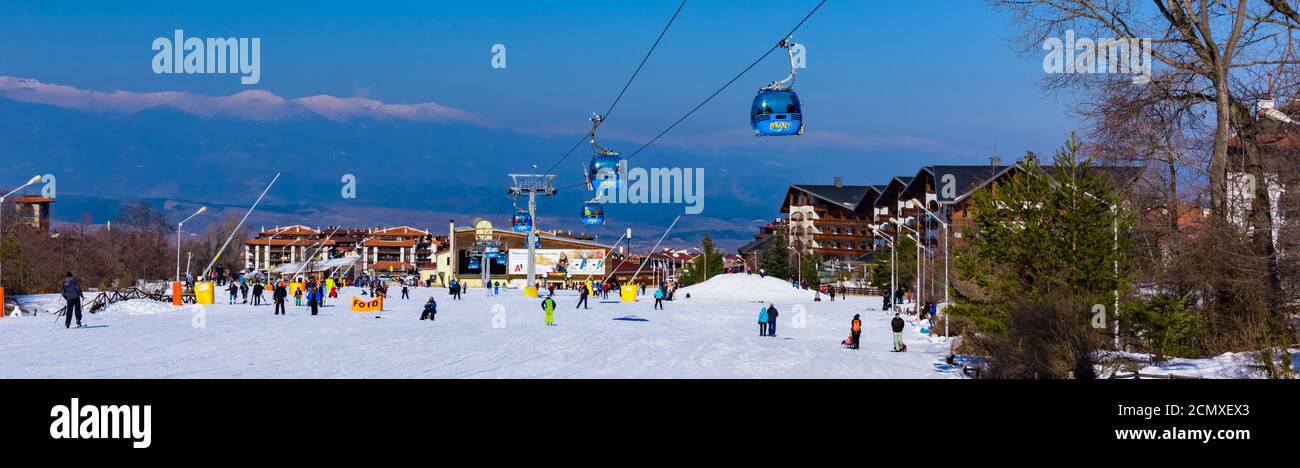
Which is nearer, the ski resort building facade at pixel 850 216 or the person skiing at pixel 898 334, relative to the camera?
the person skiing at pixel 898 334

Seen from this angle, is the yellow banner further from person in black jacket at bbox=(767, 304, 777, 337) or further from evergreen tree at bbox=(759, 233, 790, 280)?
evergreen tree at bbox=(759, 233, 790, 280)

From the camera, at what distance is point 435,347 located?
27859 mm

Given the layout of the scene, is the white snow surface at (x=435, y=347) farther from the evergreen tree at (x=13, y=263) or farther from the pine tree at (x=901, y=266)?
the pine tree at (x=901, y=266)

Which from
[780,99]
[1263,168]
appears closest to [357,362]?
[780,99]

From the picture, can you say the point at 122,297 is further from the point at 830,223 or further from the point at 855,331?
the point at 830,223

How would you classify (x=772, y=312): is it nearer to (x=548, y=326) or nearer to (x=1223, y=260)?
(x=548, y=326)

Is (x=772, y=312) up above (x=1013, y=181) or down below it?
below

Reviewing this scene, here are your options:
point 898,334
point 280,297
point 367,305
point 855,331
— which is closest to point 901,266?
point 367,305

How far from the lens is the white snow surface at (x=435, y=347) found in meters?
21.6

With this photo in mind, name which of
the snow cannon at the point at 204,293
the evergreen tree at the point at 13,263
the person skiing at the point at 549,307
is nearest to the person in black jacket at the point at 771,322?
the person skiing at the point at 549,307
